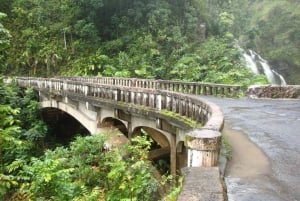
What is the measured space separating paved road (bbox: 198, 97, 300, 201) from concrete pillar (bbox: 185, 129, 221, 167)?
0.44m

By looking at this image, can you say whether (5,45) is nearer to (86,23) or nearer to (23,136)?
(23,136)

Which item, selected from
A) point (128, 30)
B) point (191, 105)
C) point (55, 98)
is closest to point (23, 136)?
point (55, 98)

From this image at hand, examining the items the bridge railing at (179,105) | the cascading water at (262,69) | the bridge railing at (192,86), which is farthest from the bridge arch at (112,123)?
the cascading water at (262,69)

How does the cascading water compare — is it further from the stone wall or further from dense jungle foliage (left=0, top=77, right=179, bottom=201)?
dense jungle foliage (left=0, top=77, right=179, bottom=201)

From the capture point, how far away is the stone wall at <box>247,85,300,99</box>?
13969 millimetres

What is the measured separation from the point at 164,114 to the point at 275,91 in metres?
7.12

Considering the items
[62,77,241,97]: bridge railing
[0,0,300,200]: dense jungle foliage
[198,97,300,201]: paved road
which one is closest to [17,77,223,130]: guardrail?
[198,97,300,201]: paved road

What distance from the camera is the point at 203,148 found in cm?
437

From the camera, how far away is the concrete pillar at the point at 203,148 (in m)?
4.37

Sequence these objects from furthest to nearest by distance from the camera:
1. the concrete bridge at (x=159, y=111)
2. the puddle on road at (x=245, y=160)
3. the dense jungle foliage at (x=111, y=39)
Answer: the dense jungle foliage at (x=111, y=39), the puddle on road at (x=245, y=160), the concrete bridge at (x=159, y=111)

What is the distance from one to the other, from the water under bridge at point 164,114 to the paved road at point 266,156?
1.73 feet

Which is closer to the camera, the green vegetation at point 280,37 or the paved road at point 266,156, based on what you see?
the paved road at point 266,156

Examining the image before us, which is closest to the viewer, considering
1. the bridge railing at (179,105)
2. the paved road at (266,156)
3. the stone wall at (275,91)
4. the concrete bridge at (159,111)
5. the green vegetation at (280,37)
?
the paved road at (266,156)

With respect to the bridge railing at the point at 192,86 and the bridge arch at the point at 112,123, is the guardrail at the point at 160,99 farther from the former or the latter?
the bridge railing at the point at 192,86
